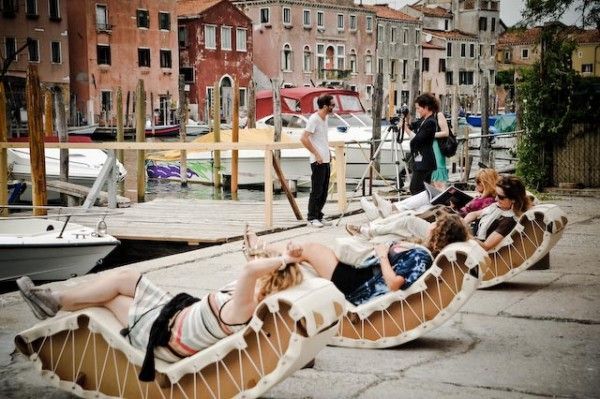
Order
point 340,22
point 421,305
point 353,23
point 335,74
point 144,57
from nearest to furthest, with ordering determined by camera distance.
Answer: point 421,305 < point 144,57 < point 335,74 < point 340,22 < point 353,23

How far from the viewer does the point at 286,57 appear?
70625 mm

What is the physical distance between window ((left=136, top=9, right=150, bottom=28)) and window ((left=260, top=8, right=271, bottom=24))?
12.8 meters

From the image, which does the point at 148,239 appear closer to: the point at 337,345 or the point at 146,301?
the point at 337,345

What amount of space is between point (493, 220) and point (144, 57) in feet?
180

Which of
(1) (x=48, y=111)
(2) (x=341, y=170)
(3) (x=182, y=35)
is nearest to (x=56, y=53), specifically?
(3) (x=182, y=35)

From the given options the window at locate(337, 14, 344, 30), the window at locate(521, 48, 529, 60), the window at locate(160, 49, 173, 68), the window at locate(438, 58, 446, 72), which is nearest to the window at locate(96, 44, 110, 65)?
the window at locate(160, 49, 173, 68)

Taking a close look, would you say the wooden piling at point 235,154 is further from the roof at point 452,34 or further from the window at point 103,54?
the roof at point 452,34

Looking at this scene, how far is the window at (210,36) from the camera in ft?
210

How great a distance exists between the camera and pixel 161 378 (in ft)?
14.1

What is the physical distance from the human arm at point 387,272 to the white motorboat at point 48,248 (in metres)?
6.55

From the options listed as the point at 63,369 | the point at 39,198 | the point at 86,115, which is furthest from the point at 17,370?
the point at 86,115

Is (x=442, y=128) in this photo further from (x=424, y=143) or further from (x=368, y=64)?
Result: (x=368, y=64)

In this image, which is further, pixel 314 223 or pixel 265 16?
pixel 265 16

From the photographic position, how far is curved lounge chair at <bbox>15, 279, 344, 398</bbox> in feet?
13.2
